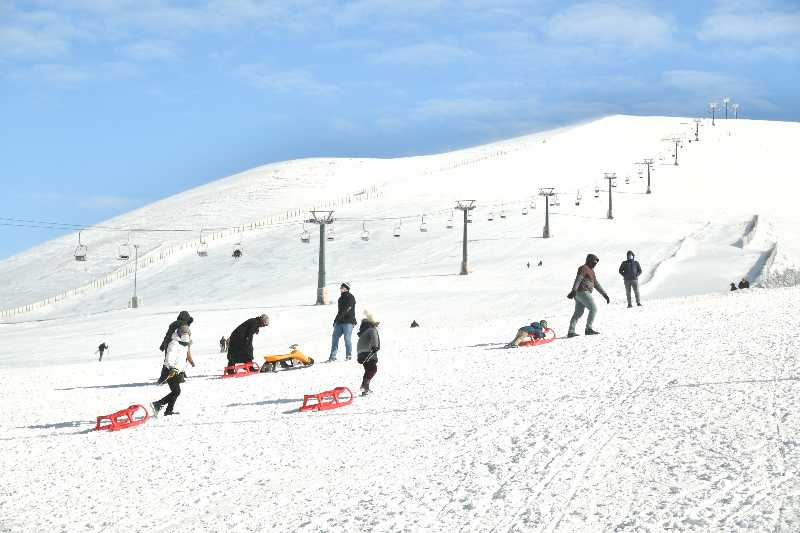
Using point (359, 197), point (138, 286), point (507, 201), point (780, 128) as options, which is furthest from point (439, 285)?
point (780, 128)

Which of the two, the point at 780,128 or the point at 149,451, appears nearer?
the point at 149,451

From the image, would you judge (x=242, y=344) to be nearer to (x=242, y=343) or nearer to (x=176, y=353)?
(x=242, y=343)

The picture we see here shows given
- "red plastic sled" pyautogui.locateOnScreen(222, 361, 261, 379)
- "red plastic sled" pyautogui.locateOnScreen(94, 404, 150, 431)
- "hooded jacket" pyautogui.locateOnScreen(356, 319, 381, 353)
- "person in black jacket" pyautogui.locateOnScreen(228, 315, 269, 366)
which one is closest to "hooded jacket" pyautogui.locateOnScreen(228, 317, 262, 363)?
"person in black jacket" pyautogui.locateOnScreen(228, 315, 269, 366)

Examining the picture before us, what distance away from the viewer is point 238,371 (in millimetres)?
19062

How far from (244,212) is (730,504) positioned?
11392 centimetres

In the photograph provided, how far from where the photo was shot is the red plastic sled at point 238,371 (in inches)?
736

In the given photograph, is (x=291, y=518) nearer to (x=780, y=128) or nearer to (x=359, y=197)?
(x=359, y=197)

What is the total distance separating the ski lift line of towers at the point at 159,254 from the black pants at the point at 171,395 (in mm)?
67472

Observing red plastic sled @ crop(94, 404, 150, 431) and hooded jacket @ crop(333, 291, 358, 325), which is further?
hooded jacket @ crop(333, 291, 358, 325)

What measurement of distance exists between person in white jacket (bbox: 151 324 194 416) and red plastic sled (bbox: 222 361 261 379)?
462 cm

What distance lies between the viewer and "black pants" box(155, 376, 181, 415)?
45.2 feet

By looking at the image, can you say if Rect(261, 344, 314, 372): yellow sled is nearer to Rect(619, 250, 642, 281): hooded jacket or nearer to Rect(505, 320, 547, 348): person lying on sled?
Rect(505, 320, 547, 348): person lying on sled

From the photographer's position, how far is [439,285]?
54.1 m

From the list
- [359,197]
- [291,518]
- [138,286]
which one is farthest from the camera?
[359,197]
